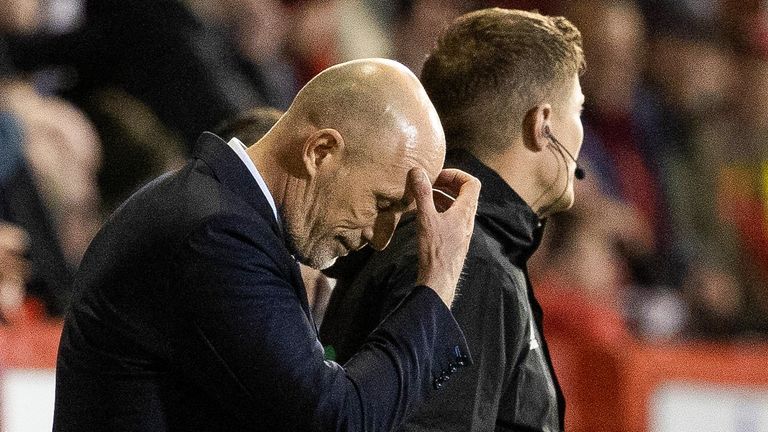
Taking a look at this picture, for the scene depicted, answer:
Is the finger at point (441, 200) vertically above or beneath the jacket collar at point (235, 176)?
beneath

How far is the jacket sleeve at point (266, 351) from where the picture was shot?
2.08 metres

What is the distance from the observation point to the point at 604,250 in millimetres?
6277

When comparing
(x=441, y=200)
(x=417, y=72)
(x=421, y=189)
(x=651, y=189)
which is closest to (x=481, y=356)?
(x=441, y=200)

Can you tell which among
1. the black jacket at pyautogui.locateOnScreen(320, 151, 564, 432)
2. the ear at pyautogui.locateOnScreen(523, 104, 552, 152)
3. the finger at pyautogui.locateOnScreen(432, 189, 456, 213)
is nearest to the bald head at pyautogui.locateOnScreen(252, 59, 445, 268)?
the finger at pyautogui.locateOnScreen(432, 189, 456, 213)

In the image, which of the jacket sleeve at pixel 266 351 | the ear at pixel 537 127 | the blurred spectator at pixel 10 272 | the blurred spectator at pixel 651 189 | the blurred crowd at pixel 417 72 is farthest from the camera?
the blurred spectator at pixel 651 189

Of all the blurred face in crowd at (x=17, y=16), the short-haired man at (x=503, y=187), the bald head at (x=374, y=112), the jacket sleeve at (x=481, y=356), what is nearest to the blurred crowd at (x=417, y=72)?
the blurred face in crowd at (x=17, y=16)

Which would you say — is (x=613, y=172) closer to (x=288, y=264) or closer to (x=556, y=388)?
(x=556, y=388)

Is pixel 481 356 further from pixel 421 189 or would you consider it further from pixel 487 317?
pixel 421 189

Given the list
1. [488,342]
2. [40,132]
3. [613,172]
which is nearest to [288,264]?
[488,342]

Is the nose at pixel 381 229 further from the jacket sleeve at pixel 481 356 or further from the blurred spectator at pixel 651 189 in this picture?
the blurred spectator at pixel 651 189

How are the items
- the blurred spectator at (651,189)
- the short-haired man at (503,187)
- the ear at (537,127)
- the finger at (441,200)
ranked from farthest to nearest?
the blurred spectator at (651,189)
the ear at (537,127)
the short-haired man at (503,187)
the finger at (441,200)

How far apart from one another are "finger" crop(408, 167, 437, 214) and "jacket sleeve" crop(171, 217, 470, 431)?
231 mm

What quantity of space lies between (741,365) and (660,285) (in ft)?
5.34

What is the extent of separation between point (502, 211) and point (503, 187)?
5cm
